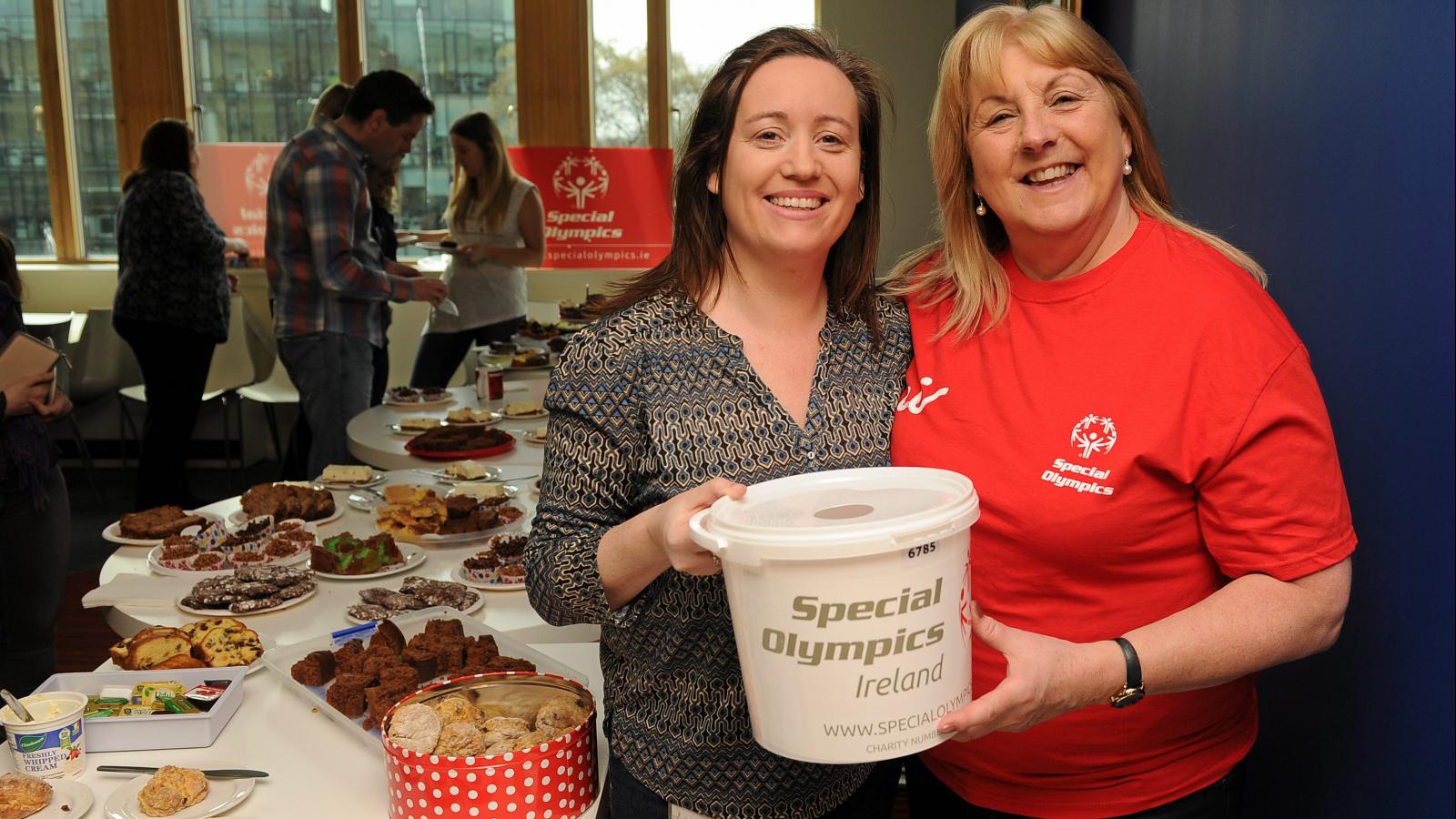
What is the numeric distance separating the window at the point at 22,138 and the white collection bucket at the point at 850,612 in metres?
8.59

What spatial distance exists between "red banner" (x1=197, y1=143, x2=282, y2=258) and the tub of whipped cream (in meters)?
7.03

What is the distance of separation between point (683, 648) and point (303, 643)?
33.8 inches

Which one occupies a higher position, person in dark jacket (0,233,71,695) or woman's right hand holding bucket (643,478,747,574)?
woman's right hand holding bucket (643,478,747,574)

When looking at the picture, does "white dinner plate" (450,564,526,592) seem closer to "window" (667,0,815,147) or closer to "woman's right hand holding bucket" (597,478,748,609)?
"woman's right hand holding bucket" (597,478,748,609)

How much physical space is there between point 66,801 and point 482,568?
3.28 feet

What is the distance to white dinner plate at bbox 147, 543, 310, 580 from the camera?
100 inches

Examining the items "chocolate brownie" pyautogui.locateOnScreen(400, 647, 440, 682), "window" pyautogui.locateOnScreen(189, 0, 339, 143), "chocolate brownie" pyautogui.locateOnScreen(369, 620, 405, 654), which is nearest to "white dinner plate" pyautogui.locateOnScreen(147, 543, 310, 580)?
"chocolate brownie" pyautogui.locateOnScreen(369, 620, 405, 654)

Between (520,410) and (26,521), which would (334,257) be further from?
(26,521)

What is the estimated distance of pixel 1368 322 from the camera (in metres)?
1.43

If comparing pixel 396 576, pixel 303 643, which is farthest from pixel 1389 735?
pixel 396 576

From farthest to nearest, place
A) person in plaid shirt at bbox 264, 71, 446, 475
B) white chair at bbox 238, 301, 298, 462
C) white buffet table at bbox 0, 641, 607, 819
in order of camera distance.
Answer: white chair at bbox 238, 301, 298, 462, person in plaid shirt at bbox 264, 71, 446, 475, white buffet table at bbox 0, 641, 607, 819

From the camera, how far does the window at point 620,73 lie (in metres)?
8.19

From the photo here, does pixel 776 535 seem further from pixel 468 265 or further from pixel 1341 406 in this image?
pixel 468 265

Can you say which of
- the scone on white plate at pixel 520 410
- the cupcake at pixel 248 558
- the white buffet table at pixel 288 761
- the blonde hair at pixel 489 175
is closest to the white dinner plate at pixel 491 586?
the cupcake at pixel 248 558
